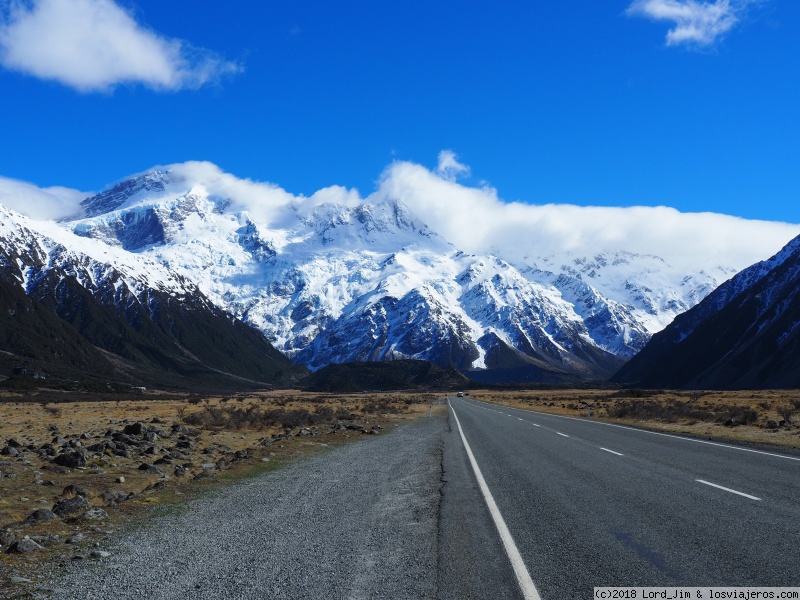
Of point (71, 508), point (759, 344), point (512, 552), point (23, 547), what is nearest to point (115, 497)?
point (71, 508)

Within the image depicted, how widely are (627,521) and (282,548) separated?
202 inches

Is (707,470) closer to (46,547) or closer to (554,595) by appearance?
(554,595)

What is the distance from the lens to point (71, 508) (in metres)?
11.8

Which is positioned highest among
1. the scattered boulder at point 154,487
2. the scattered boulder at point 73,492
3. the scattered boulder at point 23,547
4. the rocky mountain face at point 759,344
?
the rocky mountain face at point 759,344

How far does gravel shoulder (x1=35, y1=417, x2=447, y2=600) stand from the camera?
7445 millimetres

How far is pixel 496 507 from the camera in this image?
11.8 m

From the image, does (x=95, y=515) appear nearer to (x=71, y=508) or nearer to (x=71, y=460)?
(x=71, y=508)

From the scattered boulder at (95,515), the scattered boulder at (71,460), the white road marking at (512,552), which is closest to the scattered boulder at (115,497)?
the scattered boulder at (95,515)

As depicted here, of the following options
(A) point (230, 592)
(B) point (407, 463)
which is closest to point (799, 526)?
(A) point (230, 592)

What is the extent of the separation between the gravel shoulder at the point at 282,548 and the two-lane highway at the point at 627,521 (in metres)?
0.55

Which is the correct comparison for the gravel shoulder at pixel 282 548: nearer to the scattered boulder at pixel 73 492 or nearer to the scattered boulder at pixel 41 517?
the scattered boulder at pixel 41 517

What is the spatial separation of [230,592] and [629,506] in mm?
7040

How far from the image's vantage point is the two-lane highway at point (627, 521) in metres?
7.48

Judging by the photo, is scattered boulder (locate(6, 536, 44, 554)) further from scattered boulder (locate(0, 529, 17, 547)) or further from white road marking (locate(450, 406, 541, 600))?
white road marking (locate(450, 406, 541, 600))
